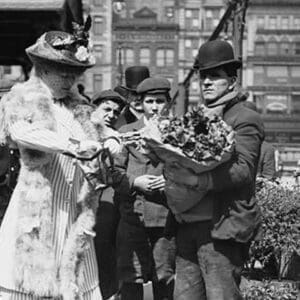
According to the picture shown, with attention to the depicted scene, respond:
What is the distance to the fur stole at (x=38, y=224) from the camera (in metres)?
4.36

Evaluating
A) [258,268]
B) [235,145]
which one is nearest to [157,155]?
[235,145]

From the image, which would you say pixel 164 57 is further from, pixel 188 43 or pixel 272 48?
pixel 272 48

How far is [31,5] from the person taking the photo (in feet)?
32.9

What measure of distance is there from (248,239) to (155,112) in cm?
153

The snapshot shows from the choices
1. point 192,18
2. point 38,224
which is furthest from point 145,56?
point 38,224

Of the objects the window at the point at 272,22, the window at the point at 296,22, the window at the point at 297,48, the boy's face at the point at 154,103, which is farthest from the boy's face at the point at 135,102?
the window at the point at 297,48

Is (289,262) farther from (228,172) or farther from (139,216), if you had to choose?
(228,172)

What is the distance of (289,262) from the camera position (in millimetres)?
7391

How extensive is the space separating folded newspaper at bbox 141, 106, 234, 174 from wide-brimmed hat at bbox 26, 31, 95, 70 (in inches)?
23.4

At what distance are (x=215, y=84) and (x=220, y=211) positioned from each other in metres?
0.77

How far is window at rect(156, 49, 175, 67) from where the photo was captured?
79.8 metres

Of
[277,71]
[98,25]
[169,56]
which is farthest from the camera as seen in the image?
[277,71]

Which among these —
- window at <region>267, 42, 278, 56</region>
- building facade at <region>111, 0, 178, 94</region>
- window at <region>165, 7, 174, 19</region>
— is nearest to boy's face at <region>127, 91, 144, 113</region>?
building facade at <region>111, 0, 178, 94</region>

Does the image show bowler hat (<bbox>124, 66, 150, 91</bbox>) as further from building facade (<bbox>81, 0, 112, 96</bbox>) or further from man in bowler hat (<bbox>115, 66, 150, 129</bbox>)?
building facade (<bbox>81, 0, 112, 96</bbox>)
